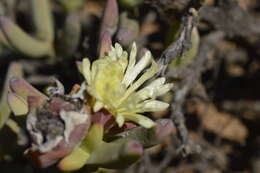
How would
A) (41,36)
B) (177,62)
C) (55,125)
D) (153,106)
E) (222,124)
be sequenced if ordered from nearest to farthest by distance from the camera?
(55,125) → (153,106) → (177,62) → (41,36) → (222,124)

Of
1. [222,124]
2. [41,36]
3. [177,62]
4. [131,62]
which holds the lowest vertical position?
[222,124]

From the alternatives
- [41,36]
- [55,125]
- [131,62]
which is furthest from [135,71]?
[41,36]

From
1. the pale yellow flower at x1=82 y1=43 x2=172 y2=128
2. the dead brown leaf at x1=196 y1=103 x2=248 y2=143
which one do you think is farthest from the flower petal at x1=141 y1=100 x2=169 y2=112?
the dead brown leaf at x1=196 y1=103 x2=248 y2=143

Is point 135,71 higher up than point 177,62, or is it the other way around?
point 135,71

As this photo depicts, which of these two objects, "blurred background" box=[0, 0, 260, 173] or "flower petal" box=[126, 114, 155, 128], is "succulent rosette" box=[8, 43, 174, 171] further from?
"blurred background" box=[0, 0, 260, 173]

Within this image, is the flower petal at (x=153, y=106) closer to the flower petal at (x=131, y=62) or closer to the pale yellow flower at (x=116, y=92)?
the pale yellow flower at (x=116, y=92)

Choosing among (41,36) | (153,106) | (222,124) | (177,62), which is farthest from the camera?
(222,124)

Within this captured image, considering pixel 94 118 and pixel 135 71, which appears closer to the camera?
pixel 94 118

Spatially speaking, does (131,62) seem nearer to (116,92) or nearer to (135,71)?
(135,71)
